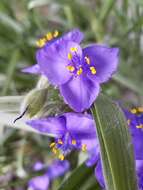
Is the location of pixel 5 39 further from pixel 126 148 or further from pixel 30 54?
pixel 126 148

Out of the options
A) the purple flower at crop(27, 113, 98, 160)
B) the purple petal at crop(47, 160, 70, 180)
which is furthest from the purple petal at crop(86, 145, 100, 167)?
the purple petal at crop(47, 160, 70, 180)

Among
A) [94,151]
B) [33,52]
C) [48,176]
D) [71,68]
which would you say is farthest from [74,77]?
[33,52]

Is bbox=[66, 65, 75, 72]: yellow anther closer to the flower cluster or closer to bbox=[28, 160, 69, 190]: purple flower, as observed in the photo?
the flower cluster

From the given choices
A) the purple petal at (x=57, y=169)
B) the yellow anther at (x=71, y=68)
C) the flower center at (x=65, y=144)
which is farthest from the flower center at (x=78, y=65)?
the purple petal at (x=57, y=169)

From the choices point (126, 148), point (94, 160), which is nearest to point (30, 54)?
point (94, 160)

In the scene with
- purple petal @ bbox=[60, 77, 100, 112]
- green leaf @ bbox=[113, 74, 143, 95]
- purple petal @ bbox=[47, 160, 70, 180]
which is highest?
green leaf @ bbox=[113, 74, 143, 95]

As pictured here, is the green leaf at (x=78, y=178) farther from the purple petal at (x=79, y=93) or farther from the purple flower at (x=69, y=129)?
the purple petal at (x=79, y=93)

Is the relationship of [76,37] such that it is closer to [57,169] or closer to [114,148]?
[114,148]
